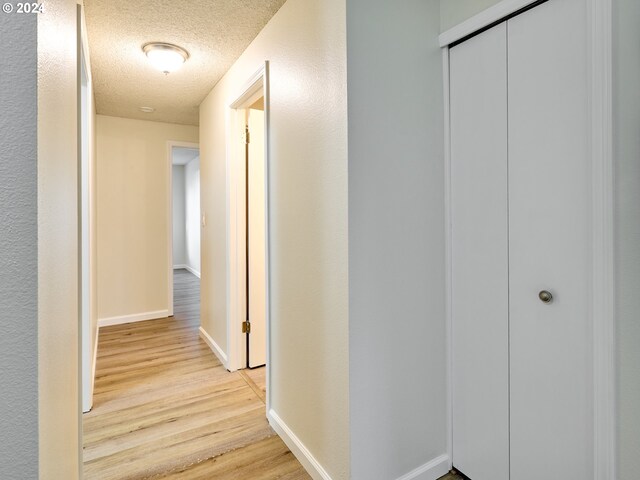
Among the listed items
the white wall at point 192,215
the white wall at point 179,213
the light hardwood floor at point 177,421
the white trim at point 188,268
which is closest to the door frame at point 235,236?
the light hardwood floor at point 177,421

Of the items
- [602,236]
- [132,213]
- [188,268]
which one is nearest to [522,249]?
[602,236]

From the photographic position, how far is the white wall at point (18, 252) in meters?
0.67

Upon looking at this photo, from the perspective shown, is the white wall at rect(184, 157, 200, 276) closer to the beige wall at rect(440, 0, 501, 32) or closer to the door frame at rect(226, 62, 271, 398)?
the door frame at rect(226, 62, 271, 398)

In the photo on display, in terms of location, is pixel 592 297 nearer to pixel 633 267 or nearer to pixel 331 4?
pixel 633 267

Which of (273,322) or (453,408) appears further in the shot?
(273,322)

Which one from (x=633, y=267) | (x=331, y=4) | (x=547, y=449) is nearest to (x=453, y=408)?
→ (x=547, y=449)

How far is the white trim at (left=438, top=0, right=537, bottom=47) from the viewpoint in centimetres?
138

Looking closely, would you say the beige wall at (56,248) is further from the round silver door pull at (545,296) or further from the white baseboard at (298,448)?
the round silver door pull at (545,296)

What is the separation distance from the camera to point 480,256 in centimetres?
160

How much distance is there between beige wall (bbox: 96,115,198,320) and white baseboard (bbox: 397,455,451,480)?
3.85 metres

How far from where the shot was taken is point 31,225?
27.4 inches

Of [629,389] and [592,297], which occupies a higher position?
[592,297]

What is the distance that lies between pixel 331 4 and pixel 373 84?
1.31 ft

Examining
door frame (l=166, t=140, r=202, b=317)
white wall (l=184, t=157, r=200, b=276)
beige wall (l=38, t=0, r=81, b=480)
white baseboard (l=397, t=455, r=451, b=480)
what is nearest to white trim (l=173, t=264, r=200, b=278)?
white wall (l=184, t=157, r=200, b=276)
